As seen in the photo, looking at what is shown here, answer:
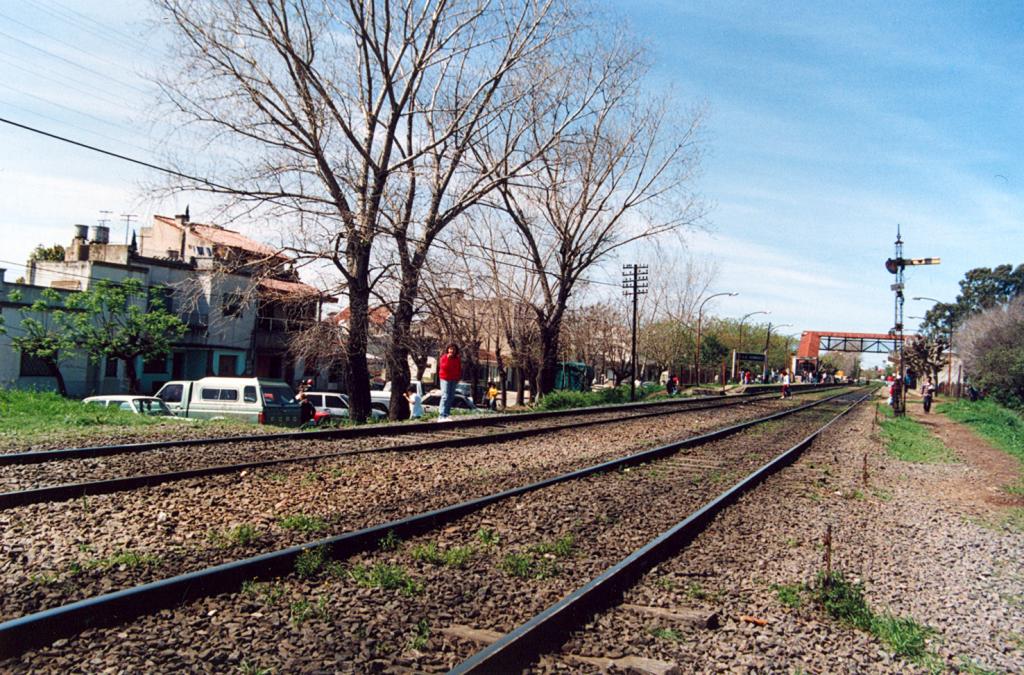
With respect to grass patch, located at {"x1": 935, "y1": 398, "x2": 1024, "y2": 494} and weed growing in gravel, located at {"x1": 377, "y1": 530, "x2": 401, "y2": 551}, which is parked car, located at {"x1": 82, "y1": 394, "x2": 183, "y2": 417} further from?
grass patch, located at {"x1": 935, "y1": 398, "x2": 1024, "y2": 494}

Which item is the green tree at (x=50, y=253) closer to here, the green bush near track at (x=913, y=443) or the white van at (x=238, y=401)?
the white van at (x=238, y=401)

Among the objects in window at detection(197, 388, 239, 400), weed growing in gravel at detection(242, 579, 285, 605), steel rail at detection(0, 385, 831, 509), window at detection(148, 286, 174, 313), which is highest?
window at detection(148, 286, 174, 313)

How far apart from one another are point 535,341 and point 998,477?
105 ft

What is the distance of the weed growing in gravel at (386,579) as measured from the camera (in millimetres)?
5117

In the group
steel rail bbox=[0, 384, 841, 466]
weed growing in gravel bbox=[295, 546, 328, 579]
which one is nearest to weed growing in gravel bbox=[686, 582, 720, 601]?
weed growing in gravel bbox=[295, 546, 328, 579]

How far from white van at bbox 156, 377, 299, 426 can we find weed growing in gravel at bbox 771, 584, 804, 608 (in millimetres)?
16565

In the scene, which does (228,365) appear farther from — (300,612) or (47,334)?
(300,612)

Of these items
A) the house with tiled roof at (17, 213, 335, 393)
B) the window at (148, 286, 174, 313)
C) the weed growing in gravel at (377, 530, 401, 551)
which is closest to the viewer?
the weed growing in gravel at (377, 530, 401, 551)

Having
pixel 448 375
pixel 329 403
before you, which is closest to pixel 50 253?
pixel 329 403

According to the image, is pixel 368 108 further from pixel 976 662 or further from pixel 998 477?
pixel 976 662

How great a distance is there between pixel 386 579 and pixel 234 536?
1.53 m

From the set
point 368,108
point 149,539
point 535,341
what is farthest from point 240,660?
point 535,341

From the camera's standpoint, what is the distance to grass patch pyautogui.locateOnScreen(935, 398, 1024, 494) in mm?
20250

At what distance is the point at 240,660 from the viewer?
3.87m
